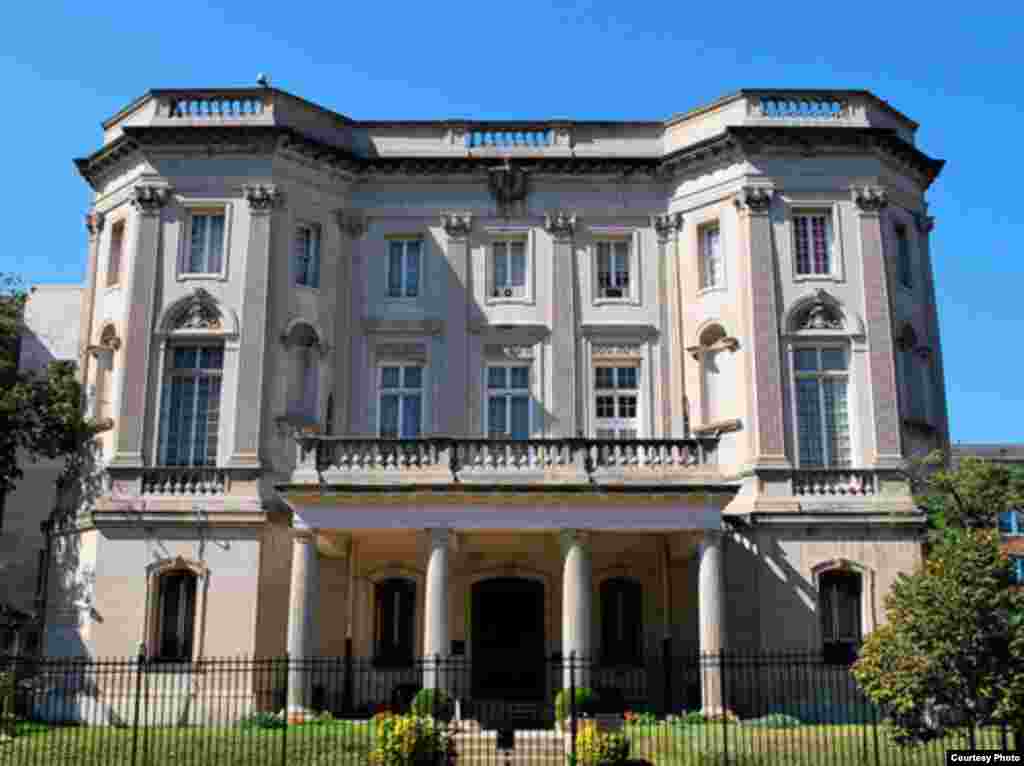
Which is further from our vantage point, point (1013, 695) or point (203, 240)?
point (203, 240)

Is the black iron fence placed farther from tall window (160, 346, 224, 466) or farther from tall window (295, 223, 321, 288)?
tall window (295, 223, 321, 288)

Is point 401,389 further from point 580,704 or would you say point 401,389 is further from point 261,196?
point 580,704

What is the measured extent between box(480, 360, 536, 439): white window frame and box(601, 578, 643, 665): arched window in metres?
4.62

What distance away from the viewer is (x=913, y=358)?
3105cm

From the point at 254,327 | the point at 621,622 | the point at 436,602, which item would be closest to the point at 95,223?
the point at 254,327

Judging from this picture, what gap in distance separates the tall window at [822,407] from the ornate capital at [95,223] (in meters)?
19.6

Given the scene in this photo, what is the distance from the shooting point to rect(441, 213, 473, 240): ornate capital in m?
31.4

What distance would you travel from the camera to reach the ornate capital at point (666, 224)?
31438 millimetres

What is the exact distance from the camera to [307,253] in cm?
3086

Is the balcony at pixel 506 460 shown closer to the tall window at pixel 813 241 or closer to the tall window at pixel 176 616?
the tall window at pixel 176 616

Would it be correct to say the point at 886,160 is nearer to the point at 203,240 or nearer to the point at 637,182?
the point at 637,182

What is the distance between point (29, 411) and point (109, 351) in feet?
8.70

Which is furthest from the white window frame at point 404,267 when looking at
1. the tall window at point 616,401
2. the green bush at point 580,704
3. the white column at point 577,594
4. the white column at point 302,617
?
the green bush at point 580,704

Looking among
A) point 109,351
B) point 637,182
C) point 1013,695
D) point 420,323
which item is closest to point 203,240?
point 109,351
